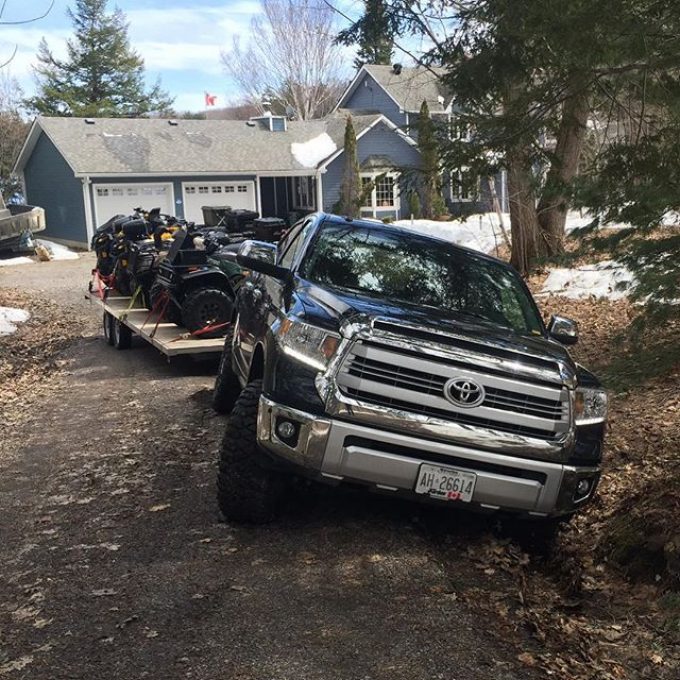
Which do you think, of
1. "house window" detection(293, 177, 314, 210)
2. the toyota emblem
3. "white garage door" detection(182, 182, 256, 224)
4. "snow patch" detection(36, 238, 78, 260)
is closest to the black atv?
the toyota emblem

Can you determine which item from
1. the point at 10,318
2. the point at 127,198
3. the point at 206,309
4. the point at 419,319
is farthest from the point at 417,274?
the point at 127,198

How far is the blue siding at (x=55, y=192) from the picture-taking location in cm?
3189

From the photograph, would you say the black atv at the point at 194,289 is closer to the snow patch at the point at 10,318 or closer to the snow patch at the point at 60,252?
the snow patch at the point at 10,318

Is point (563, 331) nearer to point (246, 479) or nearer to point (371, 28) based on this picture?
point (246, 479)

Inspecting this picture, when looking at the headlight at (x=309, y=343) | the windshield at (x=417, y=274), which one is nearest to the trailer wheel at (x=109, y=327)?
the windshield at (x=417, y=274)

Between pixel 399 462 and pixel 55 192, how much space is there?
3257 cm

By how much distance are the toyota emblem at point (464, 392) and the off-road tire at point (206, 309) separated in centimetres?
582

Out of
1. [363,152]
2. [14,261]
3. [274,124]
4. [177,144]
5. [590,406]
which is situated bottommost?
[14,261]

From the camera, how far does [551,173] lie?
18.5 ft

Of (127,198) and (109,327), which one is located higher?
(127,198)

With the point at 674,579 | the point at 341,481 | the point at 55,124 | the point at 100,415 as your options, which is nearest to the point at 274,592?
the point at 341,481

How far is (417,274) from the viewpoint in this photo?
576 cm

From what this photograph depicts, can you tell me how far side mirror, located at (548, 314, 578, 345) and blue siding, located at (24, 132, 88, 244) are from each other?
28.3m

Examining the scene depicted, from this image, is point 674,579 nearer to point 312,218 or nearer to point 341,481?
point 341,481
